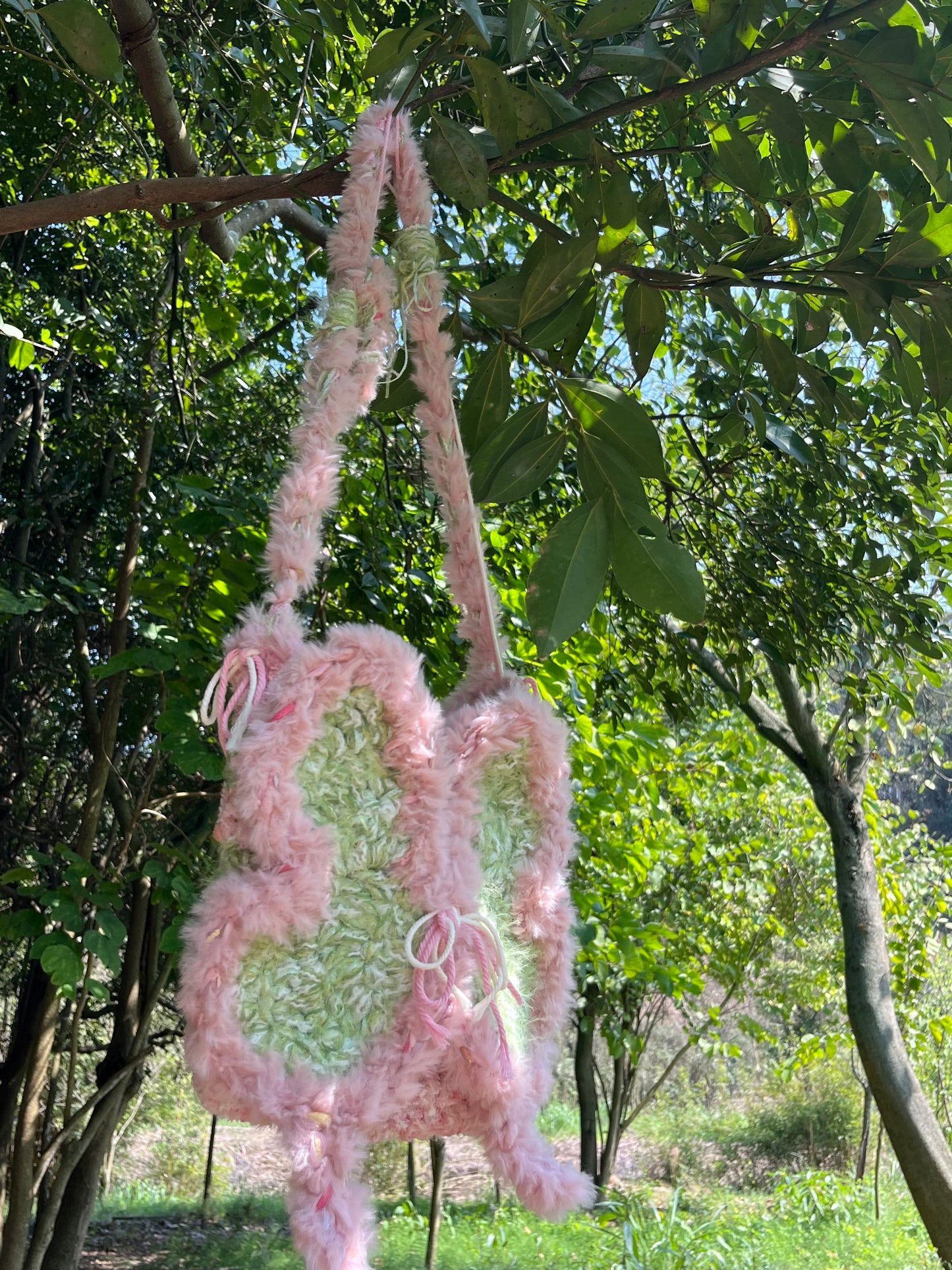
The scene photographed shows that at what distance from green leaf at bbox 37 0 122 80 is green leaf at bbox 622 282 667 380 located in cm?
58

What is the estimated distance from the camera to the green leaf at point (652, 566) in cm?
94

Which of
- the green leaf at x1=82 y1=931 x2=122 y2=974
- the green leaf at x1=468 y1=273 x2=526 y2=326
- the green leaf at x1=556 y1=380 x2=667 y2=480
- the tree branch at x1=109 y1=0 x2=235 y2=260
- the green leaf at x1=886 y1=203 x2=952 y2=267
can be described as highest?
the tree branch at x1=109 y1=0 x2=235 y2=260

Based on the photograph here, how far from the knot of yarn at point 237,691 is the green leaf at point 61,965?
44.4 inches

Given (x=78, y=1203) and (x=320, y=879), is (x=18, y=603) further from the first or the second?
(x=78, y=1203)

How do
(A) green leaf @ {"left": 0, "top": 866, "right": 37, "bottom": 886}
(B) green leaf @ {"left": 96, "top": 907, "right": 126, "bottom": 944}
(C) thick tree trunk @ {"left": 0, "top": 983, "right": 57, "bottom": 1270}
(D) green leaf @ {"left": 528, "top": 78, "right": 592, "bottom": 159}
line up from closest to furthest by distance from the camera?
(D) green leaf @ {"left": 528, "top": 78, "right": 592, "bottom": 159}, (B) green leaf @ {"left": 96, "top": 907, "right": 126, "bottom": 944}, (A) green leaf @ {"left": 0, "top": 866, "right": 37, "bottom": 886}, (C) thick tree trunk @ {"left": 0, "top": 983, "right": 57, "bottom": 1270}

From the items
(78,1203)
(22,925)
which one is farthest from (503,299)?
(78,1203)

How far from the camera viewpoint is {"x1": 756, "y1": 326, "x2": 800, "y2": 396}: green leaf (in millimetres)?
1174

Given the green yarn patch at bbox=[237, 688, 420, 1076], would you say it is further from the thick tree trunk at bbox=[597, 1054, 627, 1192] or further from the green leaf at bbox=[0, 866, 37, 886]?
the thick tree trunk at bbox=[597, 1054, 627, 1192]

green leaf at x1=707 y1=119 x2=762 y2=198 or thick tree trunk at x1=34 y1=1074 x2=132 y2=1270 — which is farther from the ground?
green leaf at x1=707 y1=119 x2=762 y2=198

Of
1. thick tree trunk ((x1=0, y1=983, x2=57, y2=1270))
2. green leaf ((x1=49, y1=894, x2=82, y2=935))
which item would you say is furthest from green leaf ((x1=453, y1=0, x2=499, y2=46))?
thick tree trunk ((x1=0, y1=983, x2=57, y2=1270))

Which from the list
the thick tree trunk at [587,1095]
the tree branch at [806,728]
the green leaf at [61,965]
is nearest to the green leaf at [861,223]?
the green leaf at [61,965]

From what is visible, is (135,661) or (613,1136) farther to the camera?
(613,1136)

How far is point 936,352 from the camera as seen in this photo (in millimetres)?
1045

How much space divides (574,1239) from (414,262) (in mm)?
6575
